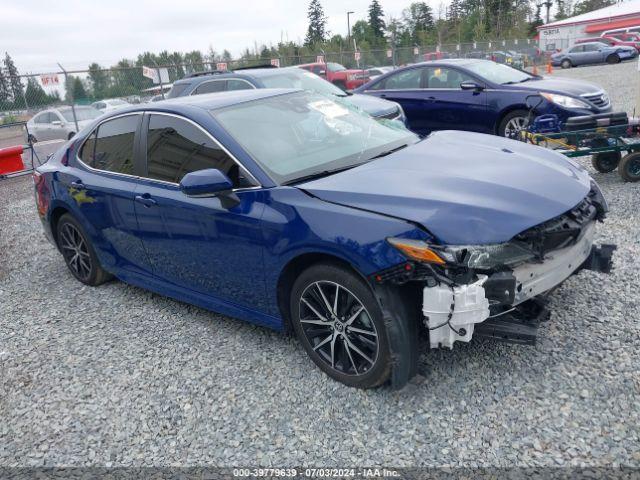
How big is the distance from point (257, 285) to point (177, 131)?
1295 millimetres

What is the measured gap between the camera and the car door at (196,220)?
11.1 feet

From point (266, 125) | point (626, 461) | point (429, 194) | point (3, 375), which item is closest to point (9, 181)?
point (3, 375)

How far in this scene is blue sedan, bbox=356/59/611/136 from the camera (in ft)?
26.2

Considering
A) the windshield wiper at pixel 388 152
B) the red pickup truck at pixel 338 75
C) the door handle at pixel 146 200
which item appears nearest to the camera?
the windshield wiper at pixel 388 152

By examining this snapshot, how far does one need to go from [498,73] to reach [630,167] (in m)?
3.21

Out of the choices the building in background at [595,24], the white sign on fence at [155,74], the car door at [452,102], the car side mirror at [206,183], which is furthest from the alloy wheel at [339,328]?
the building in background at [595,24]

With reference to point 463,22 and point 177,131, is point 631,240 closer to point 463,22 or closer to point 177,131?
point 177,131

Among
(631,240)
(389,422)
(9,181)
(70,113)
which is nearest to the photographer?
(389,422)

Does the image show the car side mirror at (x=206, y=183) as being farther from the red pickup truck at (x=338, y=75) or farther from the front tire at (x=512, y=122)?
the red pickup truck at (x=338, y=75)

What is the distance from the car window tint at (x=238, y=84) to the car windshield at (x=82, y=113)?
8.67 metres

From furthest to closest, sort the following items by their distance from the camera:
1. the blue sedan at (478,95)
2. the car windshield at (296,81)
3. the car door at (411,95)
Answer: the car door at (411,95) < the car windshield at (296,81) < the blue sedan at (478,95)

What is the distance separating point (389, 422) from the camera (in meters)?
2.89

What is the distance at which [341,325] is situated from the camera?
3105 millimetres

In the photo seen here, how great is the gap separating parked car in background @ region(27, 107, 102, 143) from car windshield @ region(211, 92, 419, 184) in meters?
13.4
